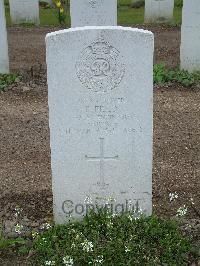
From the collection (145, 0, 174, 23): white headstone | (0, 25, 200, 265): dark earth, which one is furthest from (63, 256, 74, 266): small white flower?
(145, 0, 174, 23): white headstone

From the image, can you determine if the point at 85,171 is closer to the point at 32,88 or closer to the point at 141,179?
the point at 141,179

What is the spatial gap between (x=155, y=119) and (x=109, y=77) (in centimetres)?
287

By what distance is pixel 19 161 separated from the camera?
532 centimetres

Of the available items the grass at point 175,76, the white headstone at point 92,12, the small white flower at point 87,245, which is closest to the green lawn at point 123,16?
the white headstone at point 92,12

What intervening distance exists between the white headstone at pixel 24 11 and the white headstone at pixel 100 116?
30.5ft

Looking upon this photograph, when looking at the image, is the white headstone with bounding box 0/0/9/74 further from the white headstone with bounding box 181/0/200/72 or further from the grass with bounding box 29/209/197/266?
the grass with bounding box 29/209/197/266

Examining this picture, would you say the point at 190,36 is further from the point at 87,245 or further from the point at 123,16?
the point at 123,16

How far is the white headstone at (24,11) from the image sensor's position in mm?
12531

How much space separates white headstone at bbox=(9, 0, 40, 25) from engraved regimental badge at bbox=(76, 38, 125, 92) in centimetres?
934

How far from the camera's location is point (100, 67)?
3637mm

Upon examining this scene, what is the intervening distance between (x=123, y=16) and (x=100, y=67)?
33.8ft

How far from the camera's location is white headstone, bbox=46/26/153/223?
3.56 m

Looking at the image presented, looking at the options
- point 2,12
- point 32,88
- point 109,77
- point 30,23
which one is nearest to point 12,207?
point 109,77

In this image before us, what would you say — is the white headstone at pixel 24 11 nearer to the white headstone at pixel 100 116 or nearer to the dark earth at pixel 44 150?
the dark earth at pixel 44 150
